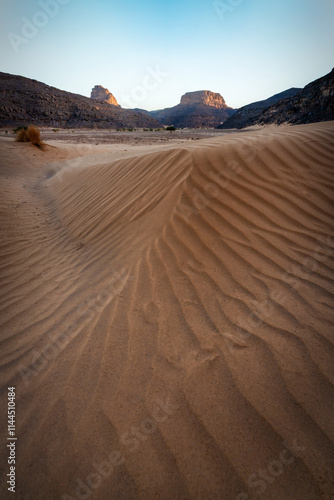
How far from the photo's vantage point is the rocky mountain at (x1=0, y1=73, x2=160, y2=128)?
2956 centimetres

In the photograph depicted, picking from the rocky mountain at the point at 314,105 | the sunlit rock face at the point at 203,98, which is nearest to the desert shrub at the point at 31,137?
the rocky mountain at the point at 314,105

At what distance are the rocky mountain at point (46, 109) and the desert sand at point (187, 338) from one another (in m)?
33.5

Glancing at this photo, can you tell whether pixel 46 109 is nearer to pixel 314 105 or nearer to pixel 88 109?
pixel 88 109

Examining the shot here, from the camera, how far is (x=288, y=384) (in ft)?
3.75

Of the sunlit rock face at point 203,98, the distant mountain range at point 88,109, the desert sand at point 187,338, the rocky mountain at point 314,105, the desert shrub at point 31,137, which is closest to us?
the desert sand at point 187,338

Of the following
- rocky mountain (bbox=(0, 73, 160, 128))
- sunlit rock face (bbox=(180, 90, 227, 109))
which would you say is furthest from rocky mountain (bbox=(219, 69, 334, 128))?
sunlit rock face (bbox=(180, 90, 227, 109))

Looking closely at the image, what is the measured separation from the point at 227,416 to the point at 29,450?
0.93 meters

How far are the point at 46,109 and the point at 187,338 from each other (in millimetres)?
41324

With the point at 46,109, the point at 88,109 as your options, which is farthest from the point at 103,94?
the point at 46,109

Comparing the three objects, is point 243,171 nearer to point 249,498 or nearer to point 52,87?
point 249,498

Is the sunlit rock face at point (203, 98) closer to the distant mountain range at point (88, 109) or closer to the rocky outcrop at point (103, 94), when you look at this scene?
the rocky outcrop at point (103, 94)

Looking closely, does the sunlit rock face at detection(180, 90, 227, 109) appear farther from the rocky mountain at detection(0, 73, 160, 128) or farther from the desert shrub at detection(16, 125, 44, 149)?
the desert shrub at detection(16, 125, 44, 149)

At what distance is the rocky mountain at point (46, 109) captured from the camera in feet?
97.0

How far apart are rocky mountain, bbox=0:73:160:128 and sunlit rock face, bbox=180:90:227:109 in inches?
2900
